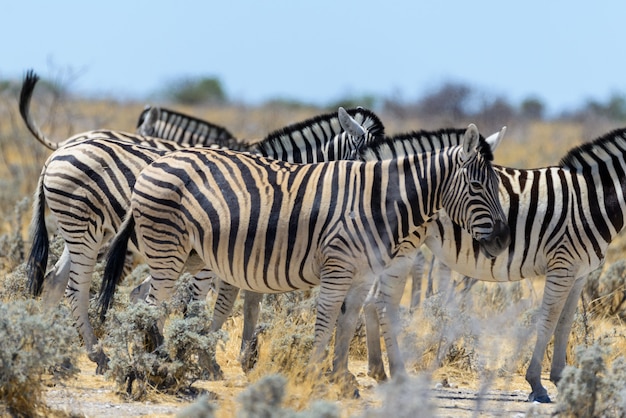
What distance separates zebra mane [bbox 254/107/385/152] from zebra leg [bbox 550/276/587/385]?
2240mm

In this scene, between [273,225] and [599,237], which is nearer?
[273,225]

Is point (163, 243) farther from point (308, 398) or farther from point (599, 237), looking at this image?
point (599, 237)

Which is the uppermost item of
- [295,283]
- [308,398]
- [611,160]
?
[611,160]

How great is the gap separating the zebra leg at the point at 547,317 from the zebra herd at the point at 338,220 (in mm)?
10

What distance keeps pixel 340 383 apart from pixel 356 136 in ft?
8.54

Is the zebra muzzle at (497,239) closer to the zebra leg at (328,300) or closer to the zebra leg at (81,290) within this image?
the zebra leg at (328,300)

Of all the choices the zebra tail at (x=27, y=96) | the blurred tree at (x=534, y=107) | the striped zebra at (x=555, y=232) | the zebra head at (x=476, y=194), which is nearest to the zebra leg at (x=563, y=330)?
the striped zebra at (x=555, y=232)

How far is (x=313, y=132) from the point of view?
28.2ft

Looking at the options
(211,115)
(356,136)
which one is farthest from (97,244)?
(211,115)

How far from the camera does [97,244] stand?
7941 millimetres

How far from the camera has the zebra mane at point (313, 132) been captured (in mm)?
8531

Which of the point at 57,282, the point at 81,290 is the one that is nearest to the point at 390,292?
the point at 81,290

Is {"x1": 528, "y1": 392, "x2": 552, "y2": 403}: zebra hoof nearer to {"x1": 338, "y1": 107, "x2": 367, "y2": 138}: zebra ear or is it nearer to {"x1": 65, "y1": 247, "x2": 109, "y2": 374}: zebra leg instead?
{"x1": 338, "y1": 107, "x2": 367, "y2": 138}: zebra ear

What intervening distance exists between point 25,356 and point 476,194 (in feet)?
10.9
